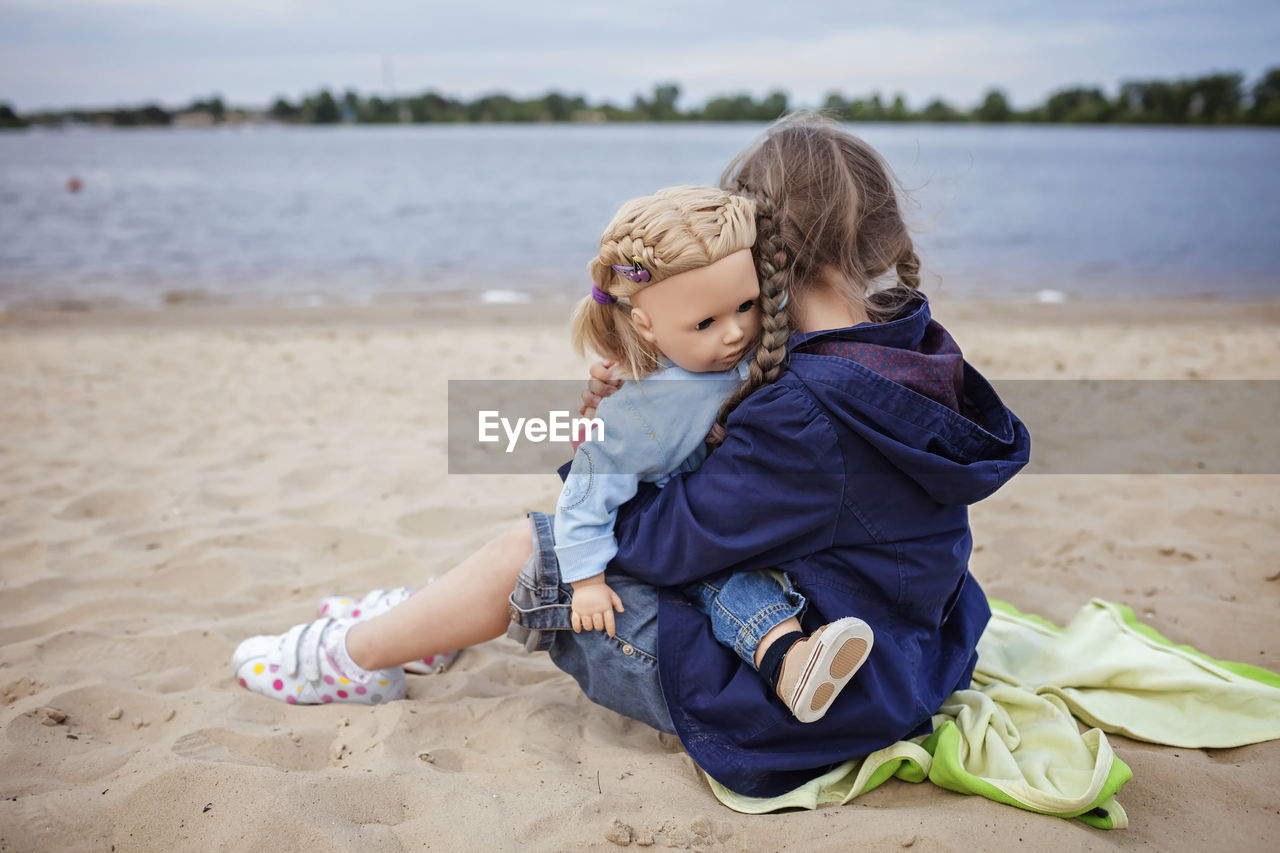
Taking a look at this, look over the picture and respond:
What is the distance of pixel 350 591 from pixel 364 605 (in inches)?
14.3

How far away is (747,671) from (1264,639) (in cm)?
178

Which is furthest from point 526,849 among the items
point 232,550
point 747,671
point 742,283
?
point 232,550

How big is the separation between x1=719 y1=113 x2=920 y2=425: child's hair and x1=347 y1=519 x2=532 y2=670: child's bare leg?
2.08 feet

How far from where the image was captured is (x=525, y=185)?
27.6 meters

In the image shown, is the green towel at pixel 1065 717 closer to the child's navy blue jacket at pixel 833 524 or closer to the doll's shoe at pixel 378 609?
the child's navy blue jacket at pixel 833 524

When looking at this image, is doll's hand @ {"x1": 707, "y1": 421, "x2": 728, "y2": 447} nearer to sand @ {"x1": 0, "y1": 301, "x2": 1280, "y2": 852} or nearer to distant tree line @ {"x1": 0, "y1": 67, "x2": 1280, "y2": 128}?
sand @ {"x1": 0, "y1": 301, "x2": 1280, "y2": 852}

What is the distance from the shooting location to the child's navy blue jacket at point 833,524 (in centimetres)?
177

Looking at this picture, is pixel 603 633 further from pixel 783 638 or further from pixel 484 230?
pixel 484 230

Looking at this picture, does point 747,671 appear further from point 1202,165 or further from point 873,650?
point 1202,165

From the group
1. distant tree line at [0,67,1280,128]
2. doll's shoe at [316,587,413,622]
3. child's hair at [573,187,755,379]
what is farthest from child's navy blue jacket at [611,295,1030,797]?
distant tree line at [0,67,1280,128]

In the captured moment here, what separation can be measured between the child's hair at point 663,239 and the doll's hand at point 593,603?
0.48 metres

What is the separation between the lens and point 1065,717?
2150 mm

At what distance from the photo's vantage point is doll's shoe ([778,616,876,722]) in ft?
5.55

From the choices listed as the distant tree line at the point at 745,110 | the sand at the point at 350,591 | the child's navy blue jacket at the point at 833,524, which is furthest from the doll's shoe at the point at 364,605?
the distant tree line at the point at 745,110
